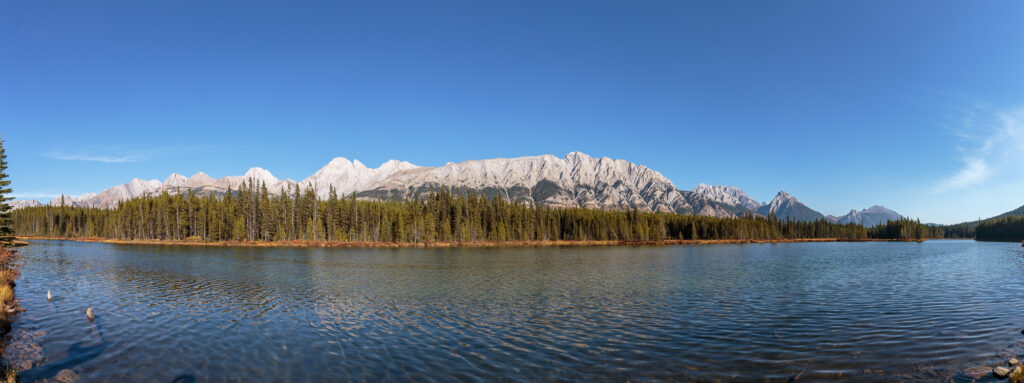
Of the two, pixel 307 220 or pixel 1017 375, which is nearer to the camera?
pixel 1017 375

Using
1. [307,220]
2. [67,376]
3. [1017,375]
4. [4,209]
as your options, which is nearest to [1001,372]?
[1017,375]

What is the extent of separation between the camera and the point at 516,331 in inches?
930

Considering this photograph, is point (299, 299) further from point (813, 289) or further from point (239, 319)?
point (813, 289)

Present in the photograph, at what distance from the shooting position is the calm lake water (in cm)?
1714

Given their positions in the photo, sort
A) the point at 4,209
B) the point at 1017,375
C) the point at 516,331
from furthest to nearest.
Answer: the point at 4,209 < the point at 516,331 < the point at 1017,375

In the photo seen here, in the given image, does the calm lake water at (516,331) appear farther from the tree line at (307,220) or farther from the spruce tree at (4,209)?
the tree line at (307,220)

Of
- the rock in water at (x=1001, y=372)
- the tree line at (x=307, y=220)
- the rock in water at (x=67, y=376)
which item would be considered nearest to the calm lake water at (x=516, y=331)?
the rock in water at (x=67, y=376)

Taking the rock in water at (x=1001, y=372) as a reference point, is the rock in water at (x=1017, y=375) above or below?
above

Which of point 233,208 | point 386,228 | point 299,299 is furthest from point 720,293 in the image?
point 233,208

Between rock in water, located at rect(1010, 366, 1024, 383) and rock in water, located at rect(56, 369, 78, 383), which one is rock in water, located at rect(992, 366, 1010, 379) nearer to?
rock in water, located at rect(1010, 366, 1024, 383)

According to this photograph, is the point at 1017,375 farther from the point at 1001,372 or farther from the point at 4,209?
the point at 4,209

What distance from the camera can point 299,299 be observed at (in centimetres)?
3512

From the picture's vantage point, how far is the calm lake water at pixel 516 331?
56.2 feet

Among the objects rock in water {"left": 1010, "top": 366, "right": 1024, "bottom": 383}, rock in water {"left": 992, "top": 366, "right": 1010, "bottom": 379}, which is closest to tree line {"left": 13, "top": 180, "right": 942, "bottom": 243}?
rock in water {"left": 992, "top": 366, "right": 1010, "bottom": 379}
